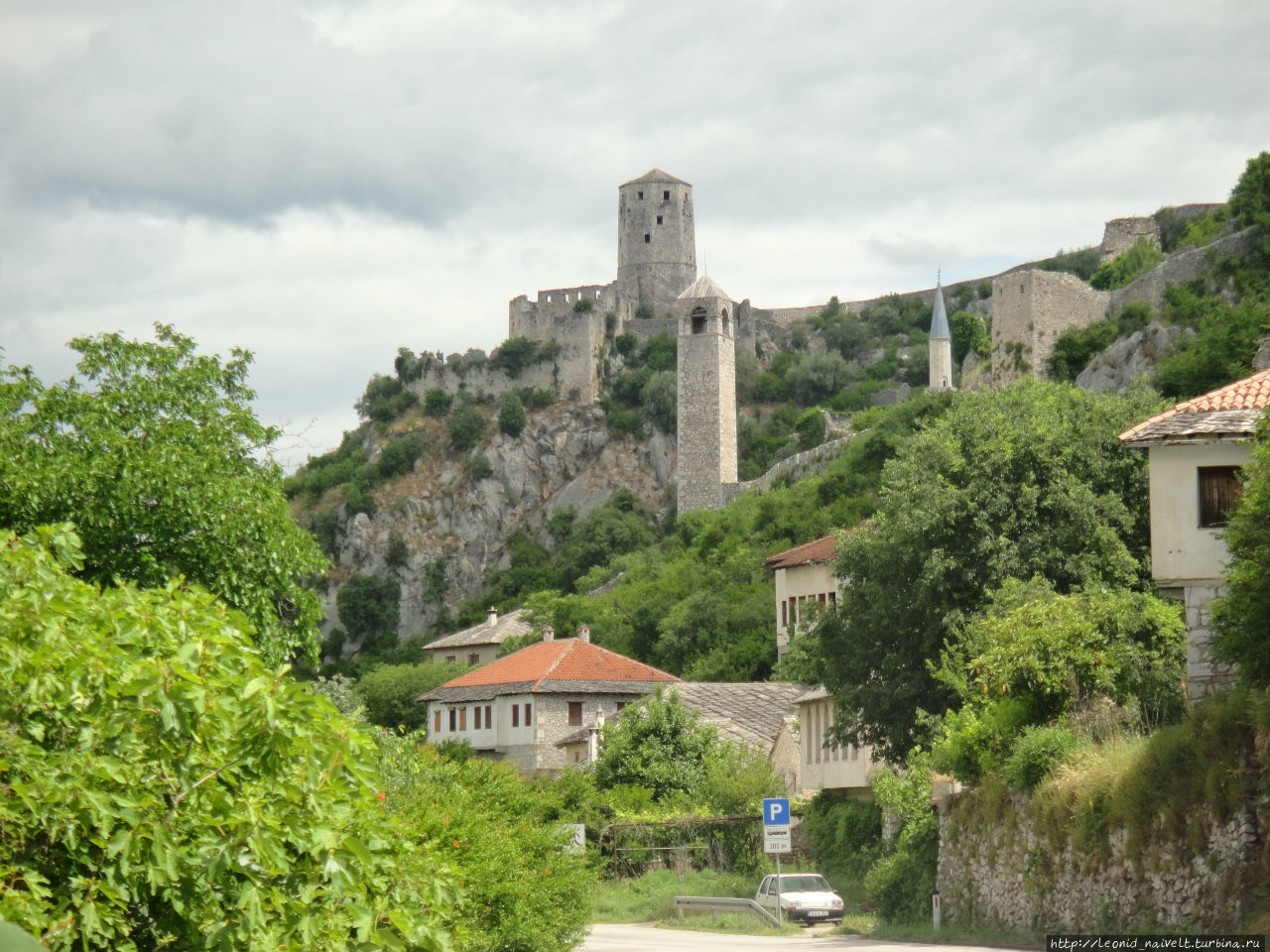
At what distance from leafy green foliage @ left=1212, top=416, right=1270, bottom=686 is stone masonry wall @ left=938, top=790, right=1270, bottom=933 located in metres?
1.82

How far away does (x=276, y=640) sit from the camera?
1919cm

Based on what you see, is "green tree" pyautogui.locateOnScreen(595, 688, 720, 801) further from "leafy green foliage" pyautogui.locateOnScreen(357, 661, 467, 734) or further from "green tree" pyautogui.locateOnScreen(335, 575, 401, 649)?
"green tree" pyautogui.locateOnScreen(335, 575, 401, 649)

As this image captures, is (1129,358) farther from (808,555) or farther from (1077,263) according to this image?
(1077,263)

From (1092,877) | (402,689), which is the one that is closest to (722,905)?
(1092,877)

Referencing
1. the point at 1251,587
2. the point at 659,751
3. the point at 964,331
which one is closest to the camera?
the point at 1251,587

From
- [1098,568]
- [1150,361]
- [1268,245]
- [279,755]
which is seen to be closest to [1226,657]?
[1098,568]

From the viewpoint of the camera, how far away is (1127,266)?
70.2 metres

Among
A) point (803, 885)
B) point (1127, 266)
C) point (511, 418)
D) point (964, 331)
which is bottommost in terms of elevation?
point (803, 885)

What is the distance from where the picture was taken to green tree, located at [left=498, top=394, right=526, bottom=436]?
3942 inches

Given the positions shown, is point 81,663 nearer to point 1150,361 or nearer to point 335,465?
point 1150,361

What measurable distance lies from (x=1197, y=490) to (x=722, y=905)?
11.9 meters

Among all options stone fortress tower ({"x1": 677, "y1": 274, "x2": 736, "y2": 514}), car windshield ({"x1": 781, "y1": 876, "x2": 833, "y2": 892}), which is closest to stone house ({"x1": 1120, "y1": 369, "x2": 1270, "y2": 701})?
car windshield ({"x1": 781, "y1": 876, "x2": 833, "y2": 892})

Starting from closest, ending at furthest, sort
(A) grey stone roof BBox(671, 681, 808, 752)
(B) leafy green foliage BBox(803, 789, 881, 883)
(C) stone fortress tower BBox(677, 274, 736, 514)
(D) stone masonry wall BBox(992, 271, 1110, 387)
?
(B) leafy green foliage BBox(803, 789, 881, 883), (A) grey stone roof BBox(671, 681, 808, 752), (D) stone masonry wall BBox(992, 271, 1110, 387), (C) stone fortress tower BBox(677, 274, 736, 514)

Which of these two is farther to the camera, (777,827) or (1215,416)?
(777,827)
